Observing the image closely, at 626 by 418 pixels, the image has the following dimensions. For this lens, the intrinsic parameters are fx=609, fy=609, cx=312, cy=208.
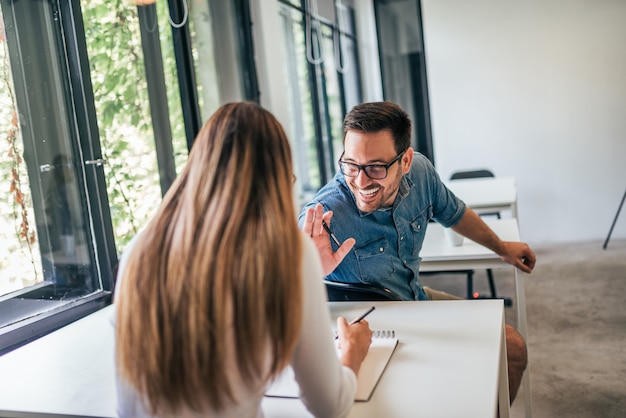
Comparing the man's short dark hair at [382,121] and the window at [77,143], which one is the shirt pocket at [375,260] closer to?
the man's short dark hair at [382,121]

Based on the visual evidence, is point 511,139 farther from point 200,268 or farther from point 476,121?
point 200,268

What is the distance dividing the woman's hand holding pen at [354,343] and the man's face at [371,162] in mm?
531

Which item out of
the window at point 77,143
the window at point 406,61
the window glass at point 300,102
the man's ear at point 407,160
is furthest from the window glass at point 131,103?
the window at point 406,61

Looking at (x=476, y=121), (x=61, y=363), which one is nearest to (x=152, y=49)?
(x=61, y=363)

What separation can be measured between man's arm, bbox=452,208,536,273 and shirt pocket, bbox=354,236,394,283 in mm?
510

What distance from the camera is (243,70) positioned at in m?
4.02

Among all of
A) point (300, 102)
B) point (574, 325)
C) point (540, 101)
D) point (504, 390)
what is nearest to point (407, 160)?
point (504, 390)

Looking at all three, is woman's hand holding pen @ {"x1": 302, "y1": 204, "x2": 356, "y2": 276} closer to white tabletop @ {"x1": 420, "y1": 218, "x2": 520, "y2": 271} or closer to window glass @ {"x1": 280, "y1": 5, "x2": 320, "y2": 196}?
white tabletop @ {"x1": 420, "y1": 218, "x2": 520, "y2": 271}

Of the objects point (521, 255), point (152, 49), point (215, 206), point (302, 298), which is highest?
point (152, 49)

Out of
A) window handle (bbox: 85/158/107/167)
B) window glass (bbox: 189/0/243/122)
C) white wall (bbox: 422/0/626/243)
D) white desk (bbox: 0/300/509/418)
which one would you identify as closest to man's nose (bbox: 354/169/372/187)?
white desk (bbox: 0/300/509/418)

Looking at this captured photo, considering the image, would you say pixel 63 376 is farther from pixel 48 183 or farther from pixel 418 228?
pixel 418 228

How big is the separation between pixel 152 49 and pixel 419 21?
3845 millimetres

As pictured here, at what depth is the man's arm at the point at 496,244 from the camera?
7.23ft

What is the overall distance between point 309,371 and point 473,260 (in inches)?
60.0
